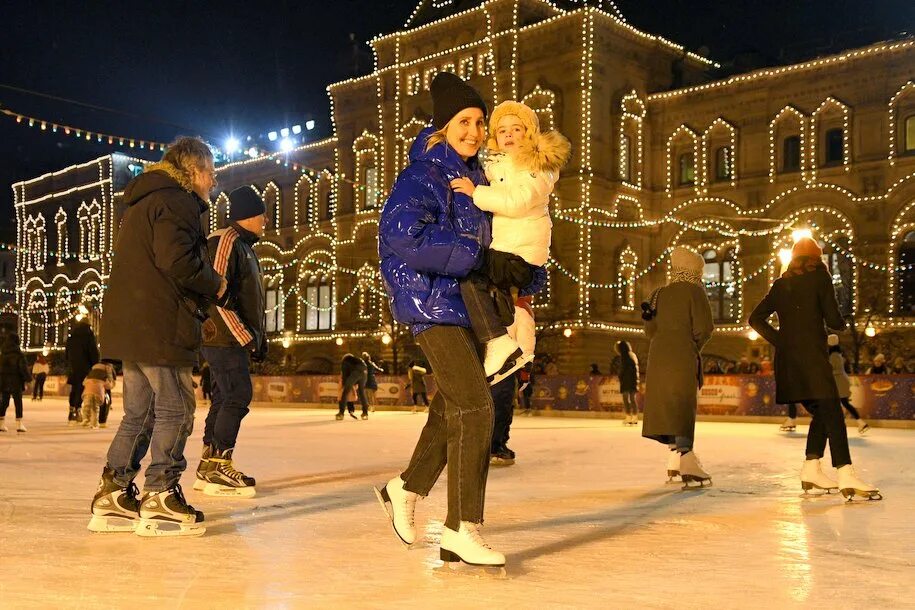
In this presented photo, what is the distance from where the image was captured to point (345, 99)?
40844 mm

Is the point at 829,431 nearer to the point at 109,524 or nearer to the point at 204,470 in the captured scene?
the point at 204,470

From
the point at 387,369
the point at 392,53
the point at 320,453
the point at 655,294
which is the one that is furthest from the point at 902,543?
the point at 392,53

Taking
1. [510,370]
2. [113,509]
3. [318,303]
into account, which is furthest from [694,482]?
[318,303]

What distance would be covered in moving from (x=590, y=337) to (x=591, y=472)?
2507 centimetres

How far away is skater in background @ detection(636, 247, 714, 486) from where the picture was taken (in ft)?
23.4

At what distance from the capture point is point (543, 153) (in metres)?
3.92

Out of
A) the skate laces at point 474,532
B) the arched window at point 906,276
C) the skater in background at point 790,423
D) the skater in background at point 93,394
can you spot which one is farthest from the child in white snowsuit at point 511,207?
the arched window at point 906,276

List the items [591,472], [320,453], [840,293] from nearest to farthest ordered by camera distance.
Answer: [591,472]
[320,453]
[840,293]

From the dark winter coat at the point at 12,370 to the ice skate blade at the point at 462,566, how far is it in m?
10.7

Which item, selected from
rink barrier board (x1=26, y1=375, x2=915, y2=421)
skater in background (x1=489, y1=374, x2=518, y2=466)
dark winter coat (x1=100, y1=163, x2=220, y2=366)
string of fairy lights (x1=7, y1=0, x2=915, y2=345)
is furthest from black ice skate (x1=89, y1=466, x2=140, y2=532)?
string of fairy lights (x1=7, y1=0, x2=915, y2=345)

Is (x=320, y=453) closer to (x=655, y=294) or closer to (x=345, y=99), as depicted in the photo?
(x=655, y=294)

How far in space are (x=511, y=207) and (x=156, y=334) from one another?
5.54 ft

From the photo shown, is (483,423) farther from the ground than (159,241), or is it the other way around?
(159,241)

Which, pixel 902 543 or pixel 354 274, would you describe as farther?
pixel 354 274
